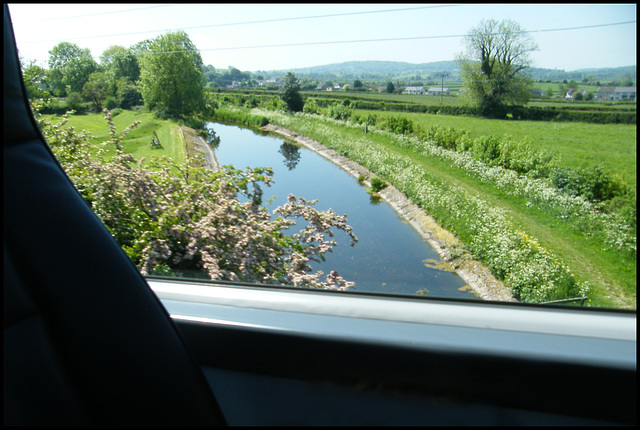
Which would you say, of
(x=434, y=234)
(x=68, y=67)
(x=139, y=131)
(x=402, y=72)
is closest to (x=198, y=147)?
(x=139, y=131)

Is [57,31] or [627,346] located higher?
[57,31]

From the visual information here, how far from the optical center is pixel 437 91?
1214 millimetres

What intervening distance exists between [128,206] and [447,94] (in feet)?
4.10

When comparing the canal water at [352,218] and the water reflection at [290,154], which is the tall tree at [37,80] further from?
the water reflection at [290,154]

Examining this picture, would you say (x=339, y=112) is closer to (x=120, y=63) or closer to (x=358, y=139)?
(x=358, y=139)

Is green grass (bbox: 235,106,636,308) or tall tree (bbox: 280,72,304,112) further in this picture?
tall tree (bbox: 280,72,304,112)

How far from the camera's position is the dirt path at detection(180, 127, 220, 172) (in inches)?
61.4

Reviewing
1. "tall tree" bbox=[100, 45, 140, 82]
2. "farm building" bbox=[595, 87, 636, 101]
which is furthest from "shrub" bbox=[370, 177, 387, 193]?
"tall tree" bbox=[100, 45, 140, 82]

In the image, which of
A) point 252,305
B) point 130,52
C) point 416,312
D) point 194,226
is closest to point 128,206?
point 194,226

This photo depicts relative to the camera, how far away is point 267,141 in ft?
4.86

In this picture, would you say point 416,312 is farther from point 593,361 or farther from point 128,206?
point 128,206

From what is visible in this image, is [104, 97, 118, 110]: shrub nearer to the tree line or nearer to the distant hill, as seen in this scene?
the tree line

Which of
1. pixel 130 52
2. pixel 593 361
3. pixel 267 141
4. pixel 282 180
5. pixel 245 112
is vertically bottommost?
pixel 593 361

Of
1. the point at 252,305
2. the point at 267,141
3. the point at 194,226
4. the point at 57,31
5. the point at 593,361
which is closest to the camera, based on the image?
the point at 593,361
